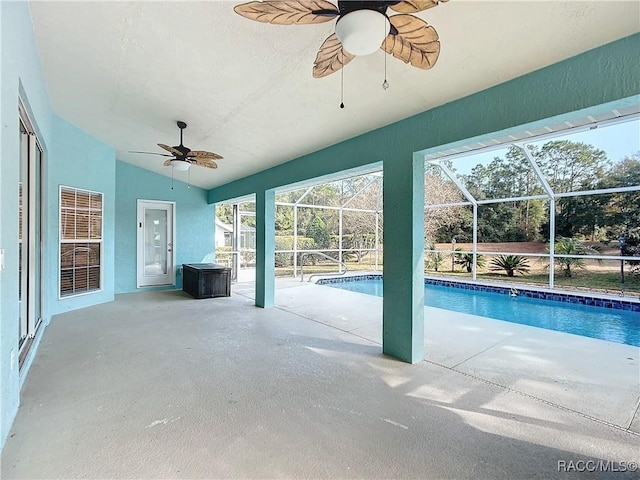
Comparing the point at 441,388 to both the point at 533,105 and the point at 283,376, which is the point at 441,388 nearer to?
the point at 283,376

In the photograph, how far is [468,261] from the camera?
10258 millimetres

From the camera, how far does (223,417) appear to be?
233cm

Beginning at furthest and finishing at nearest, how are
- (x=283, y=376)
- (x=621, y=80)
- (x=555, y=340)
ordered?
(x=555, y=340) → (x=283, y=376) → (x=621, y=80)

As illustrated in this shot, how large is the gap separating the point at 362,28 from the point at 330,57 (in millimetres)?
484

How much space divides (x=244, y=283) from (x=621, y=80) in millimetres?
8427

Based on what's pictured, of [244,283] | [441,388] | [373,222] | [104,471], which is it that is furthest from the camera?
[373,222]

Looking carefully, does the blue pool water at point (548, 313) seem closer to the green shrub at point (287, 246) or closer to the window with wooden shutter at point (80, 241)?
the green shrub at point (287, 246)

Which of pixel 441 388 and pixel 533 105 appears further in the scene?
pixel 441 388

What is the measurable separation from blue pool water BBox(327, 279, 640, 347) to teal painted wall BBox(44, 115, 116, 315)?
21.5 feet

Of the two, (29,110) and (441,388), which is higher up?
(29,110)

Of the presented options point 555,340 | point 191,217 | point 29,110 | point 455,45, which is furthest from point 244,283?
point 455,45

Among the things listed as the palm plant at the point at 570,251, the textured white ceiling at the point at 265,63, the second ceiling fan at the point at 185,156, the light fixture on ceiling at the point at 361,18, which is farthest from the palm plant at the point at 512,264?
the light fixture on ceiling at the point at 361,18

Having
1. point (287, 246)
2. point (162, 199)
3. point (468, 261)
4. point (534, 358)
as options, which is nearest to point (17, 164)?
point (534, 358)

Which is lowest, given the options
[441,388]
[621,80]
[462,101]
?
[441,388]
